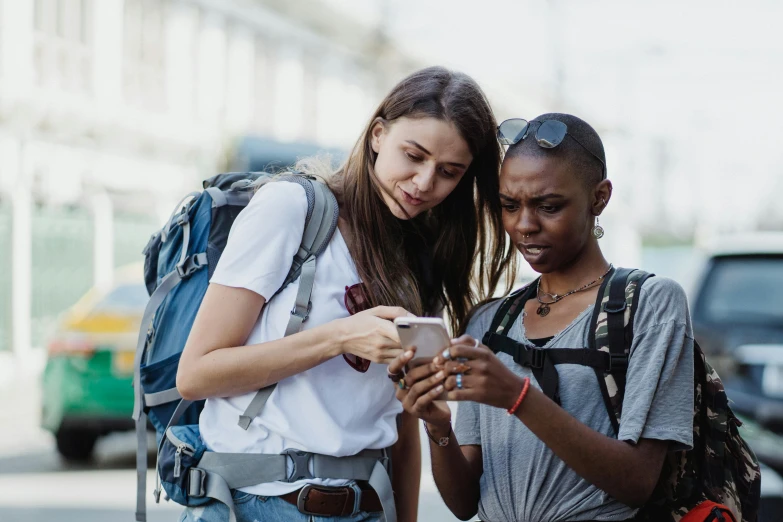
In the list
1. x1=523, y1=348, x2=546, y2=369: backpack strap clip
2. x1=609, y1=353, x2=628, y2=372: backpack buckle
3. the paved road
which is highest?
x1=609, y1=353, x2=628, y2=372: backpack buckle

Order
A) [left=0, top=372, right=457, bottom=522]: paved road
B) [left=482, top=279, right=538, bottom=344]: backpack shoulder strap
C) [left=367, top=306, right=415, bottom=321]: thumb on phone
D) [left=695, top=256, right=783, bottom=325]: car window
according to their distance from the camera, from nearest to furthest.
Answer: [left=367, top=306, right=415, bottom=321]: thumb on phone → [left=482, top=279, right=538, bottom=344]: backpack shoulder strap → [left=695, top=256, right=783, bottom=325]: car window → [left=0, top=372, right=457, bottom=522]: paved road

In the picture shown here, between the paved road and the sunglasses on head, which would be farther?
the paved road

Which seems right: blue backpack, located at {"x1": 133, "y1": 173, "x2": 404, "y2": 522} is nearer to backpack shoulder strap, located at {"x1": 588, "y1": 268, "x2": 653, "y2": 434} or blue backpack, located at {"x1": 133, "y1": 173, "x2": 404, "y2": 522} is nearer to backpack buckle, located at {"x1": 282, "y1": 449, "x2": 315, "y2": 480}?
backpack buckle, located at {"x1": 282, "y1": 449, "x2": 315, "y2": 480}

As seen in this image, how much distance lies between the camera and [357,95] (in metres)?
27.8

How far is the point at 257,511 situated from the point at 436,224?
104 centimetres

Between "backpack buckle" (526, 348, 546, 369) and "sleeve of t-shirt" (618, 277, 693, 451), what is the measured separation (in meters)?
0.22

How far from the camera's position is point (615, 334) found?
7.60 feet

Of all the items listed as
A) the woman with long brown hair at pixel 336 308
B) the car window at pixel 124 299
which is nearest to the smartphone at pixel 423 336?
the woman with long brown hair at pixel 336 308

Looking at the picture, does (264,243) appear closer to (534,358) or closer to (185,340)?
(185,340)

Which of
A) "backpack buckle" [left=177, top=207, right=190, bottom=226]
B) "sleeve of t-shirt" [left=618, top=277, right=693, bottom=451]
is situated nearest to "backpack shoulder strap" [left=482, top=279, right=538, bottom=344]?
"sleeve of t-shirt" [left=618, top=277, right=693, bottom=451]

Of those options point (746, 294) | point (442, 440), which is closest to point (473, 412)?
point (442, 440)

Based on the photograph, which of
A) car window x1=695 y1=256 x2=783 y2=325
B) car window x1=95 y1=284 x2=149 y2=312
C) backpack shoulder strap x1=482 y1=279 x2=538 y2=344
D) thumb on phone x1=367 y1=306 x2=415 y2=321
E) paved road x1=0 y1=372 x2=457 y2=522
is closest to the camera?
thumb on phone x1=367 y1=306 x2=415 y2=321

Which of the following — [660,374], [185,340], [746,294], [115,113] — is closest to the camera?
[660,374]

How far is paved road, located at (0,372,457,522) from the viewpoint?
680cm
